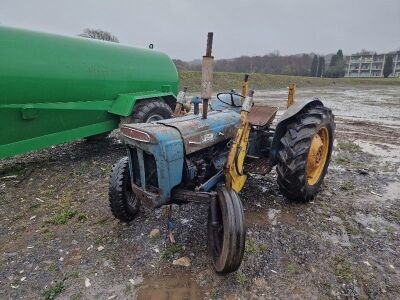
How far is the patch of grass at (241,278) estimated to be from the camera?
2.77 m

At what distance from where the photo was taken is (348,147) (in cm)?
695

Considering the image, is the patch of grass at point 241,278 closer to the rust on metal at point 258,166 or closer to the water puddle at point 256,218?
the water puddle at point 256,218

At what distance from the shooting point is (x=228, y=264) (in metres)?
2.67

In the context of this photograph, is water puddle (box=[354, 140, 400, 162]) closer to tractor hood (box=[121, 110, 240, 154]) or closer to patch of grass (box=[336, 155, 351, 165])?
patch of grass (box=[336, 155, 351, 165])

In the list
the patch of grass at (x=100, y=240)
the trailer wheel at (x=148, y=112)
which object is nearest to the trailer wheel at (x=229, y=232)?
the patch of grass at (x=100, y=240)

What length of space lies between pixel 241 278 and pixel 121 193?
1.47m

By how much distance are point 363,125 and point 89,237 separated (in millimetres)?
8653

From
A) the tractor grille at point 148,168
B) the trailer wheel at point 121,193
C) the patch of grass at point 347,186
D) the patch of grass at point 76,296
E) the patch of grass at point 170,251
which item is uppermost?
the tractor grille at point 148,168

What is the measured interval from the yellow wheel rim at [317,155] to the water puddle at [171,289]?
2.00 m

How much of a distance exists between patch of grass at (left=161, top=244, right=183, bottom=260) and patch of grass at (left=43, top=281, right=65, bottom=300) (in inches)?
34.4

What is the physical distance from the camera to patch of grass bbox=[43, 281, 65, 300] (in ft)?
8.62

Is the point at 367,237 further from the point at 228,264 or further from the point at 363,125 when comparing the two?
the point at 363,125

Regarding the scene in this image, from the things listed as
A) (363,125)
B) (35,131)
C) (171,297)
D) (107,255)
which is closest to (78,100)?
(35,131)

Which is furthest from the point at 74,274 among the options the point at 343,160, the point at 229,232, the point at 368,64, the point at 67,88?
the point at 368,64
